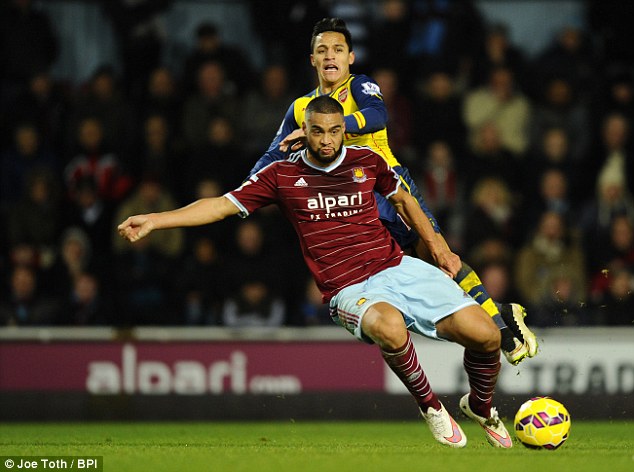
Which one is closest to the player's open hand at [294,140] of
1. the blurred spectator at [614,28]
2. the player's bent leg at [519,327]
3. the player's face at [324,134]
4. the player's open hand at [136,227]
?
the player's face at [324,134]

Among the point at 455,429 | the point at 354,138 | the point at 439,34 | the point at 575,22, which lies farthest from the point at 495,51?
the point at 455,429

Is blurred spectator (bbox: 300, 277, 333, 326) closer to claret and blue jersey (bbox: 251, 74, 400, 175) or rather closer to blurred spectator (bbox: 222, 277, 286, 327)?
blurred spectator (bbox: 222, 277, 286, 327)

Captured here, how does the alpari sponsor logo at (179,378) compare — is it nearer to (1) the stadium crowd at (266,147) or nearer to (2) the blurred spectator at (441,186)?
(1) the stadium crowd at (266,147)

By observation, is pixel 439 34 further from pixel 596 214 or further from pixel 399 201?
pixel 399 201

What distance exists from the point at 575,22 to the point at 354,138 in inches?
318

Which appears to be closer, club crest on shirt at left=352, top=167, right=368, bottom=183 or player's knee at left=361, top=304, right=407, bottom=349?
player's knee at left=361, top=304, right=407, bottom=349

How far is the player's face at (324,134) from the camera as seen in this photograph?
26.2 feet

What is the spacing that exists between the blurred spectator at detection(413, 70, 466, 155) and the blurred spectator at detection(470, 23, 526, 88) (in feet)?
1.83

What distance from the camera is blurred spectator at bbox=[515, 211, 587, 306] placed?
13.1 m

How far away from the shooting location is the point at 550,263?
43.2 ft

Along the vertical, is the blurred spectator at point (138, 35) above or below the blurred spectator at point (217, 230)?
above

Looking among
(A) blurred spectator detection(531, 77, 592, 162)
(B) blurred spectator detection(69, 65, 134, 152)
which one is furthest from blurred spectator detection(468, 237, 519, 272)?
(B) blurred spectator detection(69, 65, 134, 152)

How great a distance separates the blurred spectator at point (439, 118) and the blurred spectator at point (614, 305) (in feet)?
7.84

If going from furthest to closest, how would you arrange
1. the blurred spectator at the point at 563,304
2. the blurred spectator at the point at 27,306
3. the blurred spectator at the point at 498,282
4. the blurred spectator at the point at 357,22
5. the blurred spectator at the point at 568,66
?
the blurred spectator at the point at 568,66, the blurred spectator at the point at 357,22, the blurred spectator at the point at 27,306, the blurred spectator at the point at 498,282, the blurred spectator at the point at 563,304
